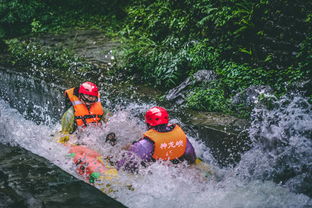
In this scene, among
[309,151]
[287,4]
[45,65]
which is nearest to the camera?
[309,151]

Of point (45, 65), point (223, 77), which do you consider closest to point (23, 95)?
point (45, 65)

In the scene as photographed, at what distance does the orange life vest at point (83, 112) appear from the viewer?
16.7 feet

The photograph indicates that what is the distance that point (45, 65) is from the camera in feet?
30.5

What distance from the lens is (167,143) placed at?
4.06 metres

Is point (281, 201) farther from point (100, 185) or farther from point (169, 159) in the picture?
point (100, 185)

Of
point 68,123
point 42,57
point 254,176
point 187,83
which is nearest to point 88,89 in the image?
point 68,123

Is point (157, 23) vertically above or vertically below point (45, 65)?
above

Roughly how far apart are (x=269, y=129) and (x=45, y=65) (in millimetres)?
7086

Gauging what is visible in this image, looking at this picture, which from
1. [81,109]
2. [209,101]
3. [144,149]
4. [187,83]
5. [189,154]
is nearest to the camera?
[144,149]

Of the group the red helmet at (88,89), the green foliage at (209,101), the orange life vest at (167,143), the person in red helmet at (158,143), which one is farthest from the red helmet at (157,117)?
the green foliage at (209,101)

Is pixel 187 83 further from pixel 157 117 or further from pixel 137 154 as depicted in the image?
pixel 137 154

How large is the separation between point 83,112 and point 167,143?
5.88ft

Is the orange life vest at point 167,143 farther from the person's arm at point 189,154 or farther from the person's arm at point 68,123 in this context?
the person's arm at point 68,123

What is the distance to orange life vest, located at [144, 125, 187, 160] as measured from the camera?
4.04 metres
